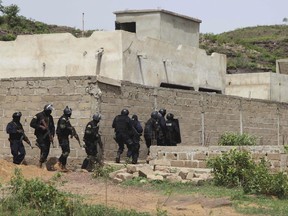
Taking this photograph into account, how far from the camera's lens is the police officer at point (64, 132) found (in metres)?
14.0

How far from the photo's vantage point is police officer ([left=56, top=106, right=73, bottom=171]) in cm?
1397

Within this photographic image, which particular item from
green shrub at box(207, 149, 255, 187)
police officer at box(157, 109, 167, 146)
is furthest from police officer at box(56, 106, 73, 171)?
green shrub at box(207, 149, 255, 187)

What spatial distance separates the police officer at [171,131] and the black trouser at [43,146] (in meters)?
3.39

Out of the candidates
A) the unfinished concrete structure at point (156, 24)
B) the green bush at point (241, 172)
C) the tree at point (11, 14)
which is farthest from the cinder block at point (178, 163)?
the tree at point (11, 14)

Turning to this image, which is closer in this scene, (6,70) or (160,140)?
(160,140)

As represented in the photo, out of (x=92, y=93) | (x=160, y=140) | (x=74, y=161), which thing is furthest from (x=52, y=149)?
(x=160, y=140)

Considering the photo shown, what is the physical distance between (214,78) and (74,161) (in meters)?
9.58

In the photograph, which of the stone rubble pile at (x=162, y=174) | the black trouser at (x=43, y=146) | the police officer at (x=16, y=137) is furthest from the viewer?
the police officer at (x=16, y=137)

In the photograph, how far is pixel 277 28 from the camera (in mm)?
73812

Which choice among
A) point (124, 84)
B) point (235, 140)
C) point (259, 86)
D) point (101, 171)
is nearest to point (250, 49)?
point (259, 86)

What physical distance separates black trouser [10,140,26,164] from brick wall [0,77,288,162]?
3.03ft

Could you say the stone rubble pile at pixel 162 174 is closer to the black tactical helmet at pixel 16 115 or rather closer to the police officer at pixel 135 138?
the police officer at pixel 135 138

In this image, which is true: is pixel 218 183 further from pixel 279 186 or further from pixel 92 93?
pixel 92 93

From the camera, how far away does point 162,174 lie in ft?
41.8
